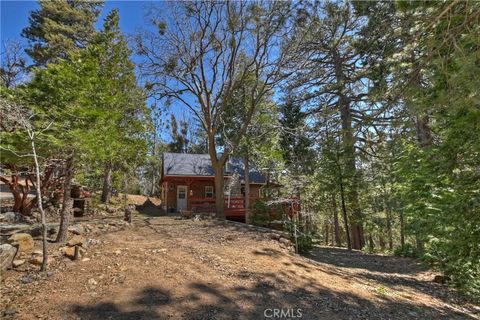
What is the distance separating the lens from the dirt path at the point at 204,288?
14.8ft

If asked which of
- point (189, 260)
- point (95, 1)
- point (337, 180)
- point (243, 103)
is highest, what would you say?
point (95, 1)

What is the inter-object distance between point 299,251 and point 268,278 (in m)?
4.10

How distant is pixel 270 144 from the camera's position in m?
15.5

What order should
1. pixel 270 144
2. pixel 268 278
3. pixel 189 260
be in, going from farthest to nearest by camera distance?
pixel 270 144 < pixel 189 260 < pixel 268 278

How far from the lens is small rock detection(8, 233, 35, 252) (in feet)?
20.5

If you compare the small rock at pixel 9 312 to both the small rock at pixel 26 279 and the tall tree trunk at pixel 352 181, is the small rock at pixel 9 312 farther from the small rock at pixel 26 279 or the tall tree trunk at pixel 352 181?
the tall tree trunk at pixel 352 181

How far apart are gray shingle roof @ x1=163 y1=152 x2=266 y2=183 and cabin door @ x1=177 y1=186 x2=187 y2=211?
54.3 inches

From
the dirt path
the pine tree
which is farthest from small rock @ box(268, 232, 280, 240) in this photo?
the pine tree

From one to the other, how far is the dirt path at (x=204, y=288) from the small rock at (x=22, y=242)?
2.87 ft

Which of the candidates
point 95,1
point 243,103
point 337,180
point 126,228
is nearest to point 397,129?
point 126,228

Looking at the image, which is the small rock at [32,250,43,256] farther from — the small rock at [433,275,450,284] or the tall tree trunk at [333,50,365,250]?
the tall tree trunk at [333,50,365,250]

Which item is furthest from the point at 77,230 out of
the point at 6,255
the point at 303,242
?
the point at 303,242

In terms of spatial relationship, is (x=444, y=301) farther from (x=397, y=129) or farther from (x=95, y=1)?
(x=95, y=1)

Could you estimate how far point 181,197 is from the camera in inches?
848
